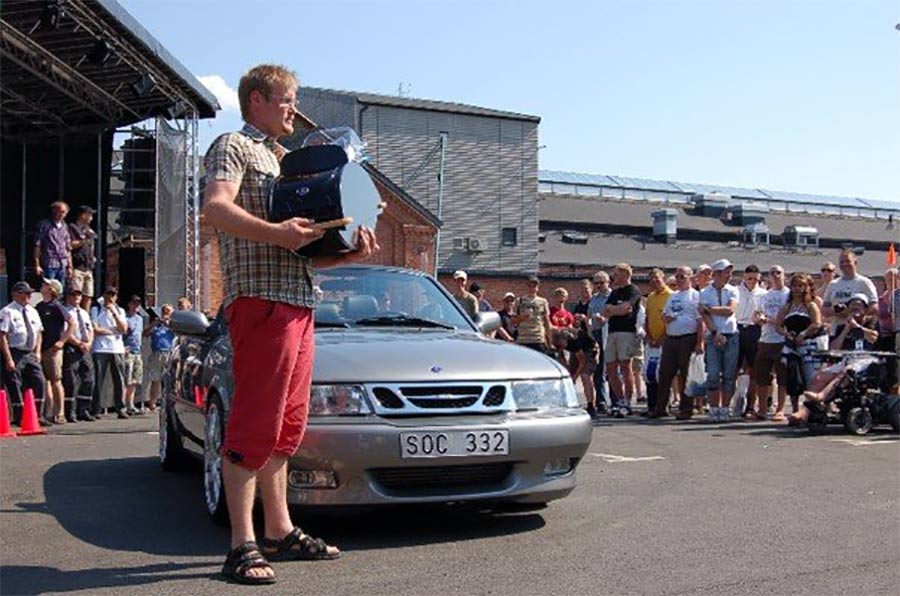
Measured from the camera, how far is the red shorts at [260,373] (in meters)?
4.82

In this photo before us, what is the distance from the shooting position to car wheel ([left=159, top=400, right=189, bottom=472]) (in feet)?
28.2

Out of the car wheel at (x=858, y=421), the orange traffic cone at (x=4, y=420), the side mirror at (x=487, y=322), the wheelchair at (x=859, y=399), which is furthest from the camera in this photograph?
the orange traffic cone at (x=4, y=420)

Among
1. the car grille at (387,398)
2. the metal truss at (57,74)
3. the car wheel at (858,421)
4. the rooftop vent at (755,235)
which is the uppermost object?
the rooftop vent at (755,235)

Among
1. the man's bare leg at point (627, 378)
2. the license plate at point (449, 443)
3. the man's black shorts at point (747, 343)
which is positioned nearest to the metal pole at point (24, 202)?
the man's bare leg at point (627, 378)

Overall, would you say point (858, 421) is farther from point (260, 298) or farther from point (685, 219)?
point (685, 219)

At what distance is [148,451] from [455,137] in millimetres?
48841

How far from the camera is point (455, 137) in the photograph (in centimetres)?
5856

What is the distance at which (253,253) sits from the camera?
4.92 meters

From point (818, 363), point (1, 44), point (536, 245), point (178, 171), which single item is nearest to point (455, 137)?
point (536, 245)

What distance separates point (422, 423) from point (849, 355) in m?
7.53

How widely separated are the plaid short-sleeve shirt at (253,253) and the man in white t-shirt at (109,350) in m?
11.5

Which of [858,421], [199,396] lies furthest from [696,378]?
[199,396]

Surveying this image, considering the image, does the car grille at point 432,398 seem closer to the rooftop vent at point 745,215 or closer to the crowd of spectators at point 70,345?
the crowd of spectators at point 70,345

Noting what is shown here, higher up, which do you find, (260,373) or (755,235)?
(755,235)
